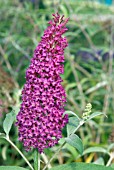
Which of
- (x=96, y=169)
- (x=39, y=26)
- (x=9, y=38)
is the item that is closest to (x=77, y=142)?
(x=96, y=169)

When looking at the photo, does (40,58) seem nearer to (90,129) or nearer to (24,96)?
(24,96)

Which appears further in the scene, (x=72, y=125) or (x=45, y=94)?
(x=72, y=125)

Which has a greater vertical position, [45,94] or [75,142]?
[45,94]

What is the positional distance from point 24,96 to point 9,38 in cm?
231

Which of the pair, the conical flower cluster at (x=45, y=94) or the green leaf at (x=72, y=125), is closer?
the conical flower cluster at (x=45, y=94)

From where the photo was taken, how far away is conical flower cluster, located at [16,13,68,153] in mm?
1470

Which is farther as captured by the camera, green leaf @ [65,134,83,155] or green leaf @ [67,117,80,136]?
green leaf @ [67,117,80,136]

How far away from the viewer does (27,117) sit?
149 cm

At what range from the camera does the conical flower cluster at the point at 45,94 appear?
1.47 metres

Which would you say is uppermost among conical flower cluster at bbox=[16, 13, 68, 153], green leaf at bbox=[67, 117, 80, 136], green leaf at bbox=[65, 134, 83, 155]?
conical flower cluster at bbox=[16, 13, 68, 153]

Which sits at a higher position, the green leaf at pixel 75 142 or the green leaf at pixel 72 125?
the green leaf at pixel 72 125

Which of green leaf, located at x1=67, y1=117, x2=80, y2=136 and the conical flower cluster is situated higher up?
the conical flower cluster

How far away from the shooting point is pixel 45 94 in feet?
4.81

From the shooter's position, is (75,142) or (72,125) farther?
(72,125)
